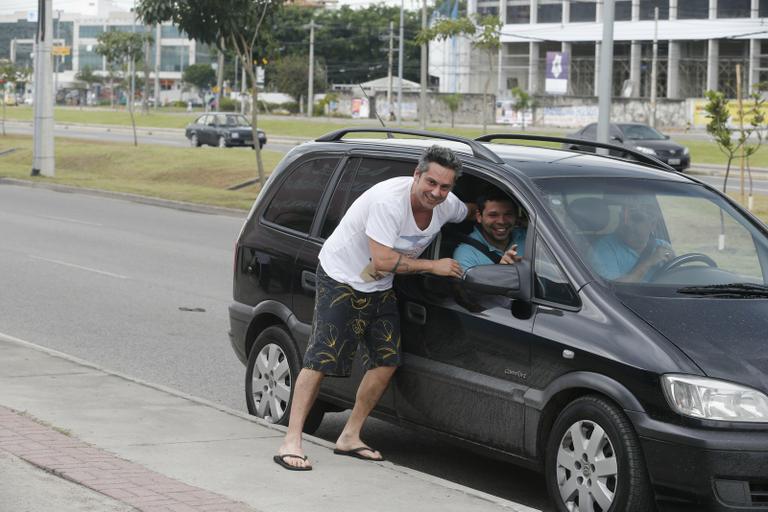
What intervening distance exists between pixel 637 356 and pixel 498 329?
850 millimetres

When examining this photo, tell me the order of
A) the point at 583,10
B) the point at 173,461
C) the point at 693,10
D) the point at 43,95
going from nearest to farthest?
1. the point at 173,461
2. the point at 43,95
3. the point at 693,10
4. the point at 583,10

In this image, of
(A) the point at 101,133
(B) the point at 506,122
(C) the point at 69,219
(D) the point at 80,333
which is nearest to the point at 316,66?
(B) the point at 506,122

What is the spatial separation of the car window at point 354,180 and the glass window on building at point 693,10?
88925 mm

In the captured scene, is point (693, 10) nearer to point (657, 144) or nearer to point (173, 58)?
point (657, 144)

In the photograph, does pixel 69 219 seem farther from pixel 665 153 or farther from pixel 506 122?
pixel 506 122

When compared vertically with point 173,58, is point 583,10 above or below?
below

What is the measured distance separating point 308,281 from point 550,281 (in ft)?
5.77

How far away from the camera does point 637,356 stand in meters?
5.52

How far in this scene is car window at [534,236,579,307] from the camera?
5980 mm

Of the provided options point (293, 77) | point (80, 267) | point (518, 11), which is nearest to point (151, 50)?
point (293, 77)

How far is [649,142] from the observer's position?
38375mm

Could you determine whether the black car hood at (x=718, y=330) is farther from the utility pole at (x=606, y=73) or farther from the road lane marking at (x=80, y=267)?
the utility pole at (x=606, y=73)

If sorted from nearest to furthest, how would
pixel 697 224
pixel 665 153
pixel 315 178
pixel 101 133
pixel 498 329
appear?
pixel 498 329 < pixel 697 224 < pixel 315 178 < pixel 665 153 < pixel 101 133

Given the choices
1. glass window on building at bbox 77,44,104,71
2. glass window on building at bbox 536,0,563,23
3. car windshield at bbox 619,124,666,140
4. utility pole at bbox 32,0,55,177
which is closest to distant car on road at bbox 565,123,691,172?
car windshield at bbox 619,124,666,140
